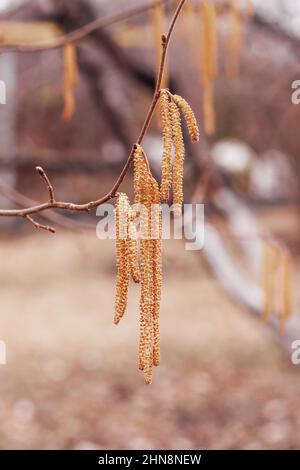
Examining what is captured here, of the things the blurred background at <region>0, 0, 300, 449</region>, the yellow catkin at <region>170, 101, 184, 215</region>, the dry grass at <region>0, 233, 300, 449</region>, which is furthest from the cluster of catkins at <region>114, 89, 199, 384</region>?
the dry grass at <region>0, 233, 300, 449</region>

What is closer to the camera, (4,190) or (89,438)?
(4,190)

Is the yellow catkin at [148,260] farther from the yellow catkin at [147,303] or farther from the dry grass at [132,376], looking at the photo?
the dry grass at [132,376]

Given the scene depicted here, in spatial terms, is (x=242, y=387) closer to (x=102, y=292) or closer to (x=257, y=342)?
(x=257, y=342)

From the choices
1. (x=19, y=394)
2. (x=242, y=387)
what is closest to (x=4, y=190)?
(x=19, y=394)

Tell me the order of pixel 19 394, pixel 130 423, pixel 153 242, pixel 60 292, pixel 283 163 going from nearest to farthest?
1. pixel 153 242
2. pixel 130 423
3. pixel 19 394
4. pixel 60 292
5. pixel 283 163

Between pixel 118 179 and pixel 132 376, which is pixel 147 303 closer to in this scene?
pixel 118 179

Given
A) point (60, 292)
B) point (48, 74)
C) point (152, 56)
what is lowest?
point (60, 292)

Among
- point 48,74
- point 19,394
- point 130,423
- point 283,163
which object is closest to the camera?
point 130,423

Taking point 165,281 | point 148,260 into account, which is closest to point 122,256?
point 148,260
